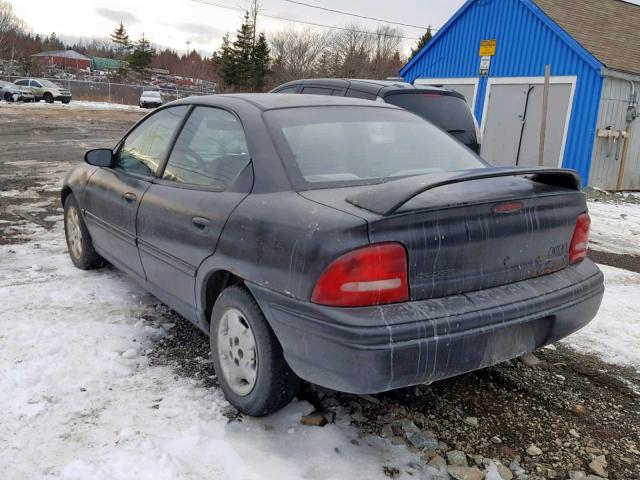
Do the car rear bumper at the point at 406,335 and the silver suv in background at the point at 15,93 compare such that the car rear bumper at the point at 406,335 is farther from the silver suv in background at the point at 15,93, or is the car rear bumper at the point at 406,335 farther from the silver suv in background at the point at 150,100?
the silver suv in background at the point at 150,100

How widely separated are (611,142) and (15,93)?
34711mm

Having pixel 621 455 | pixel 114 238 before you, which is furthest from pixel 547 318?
pixel 114 238

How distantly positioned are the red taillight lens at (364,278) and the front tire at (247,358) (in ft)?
1.47

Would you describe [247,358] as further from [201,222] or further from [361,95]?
[361,95]

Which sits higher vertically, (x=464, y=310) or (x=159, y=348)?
(x=464, y=310)

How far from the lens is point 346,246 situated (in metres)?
2.28

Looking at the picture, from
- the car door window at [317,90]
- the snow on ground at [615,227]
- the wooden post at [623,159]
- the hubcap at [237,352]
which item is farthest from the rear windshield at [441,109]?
the wooden post at [623,159]

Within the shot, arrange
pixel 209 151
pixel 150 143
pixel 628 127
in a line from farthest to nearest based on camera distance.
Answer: pixel 628 127
pixel 150 143
pixel 209 151

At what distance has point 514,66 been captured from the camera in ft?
44.5

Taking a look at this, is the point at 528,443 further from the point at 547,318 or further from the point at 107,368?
the point at 107,368

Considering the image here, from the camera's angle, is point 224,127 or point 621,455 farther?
point 224,127

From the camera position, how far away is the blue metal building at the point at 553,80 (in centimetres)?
1223

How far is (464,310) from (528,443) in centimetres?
83

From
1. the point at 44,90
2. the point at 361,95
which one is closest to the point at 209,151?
the point at 361,95
